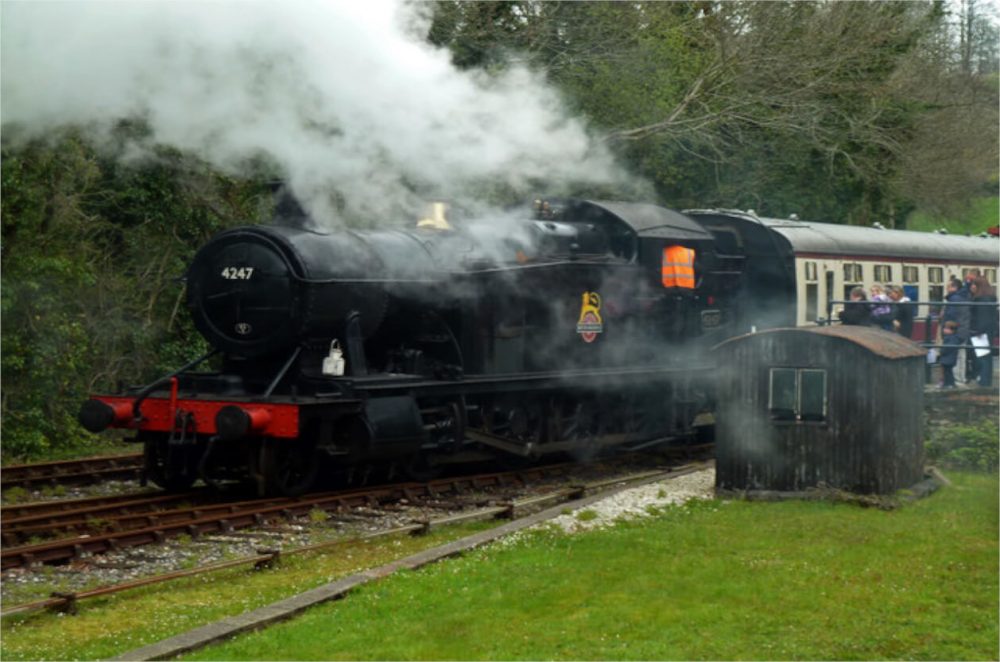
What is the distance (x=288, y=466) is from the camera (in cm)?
1340

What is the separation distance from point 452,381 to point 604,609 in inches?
241

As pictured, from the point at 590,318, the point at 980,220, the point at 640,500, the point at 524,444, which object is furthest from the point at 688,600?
the point at 980,220

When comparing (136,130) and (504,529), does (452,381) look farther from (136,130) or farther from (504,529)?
(136,130)

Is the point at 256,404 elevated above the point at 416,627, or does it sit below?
above

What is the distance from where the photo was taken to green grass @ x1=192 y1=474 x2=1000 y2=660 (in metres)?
7.45

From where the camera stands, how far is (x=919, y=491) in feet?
42.5

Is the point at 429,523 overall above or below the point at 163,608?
above

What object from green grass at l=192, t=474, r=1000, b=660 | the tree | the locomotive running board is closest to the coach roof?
the tree

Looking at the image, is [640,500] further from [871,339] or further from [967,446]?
[967,446]

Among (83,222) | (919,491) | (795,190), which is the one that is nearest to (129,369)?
(83,222)

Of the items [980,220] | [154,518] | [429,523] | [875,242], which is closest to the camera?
[429,523]

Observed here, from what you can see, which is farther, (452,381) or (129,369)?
(129,369)

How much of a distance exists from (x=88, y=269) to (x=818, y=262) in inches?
459

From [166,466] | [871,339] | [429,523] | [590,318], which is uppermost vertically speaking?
[590,318]
